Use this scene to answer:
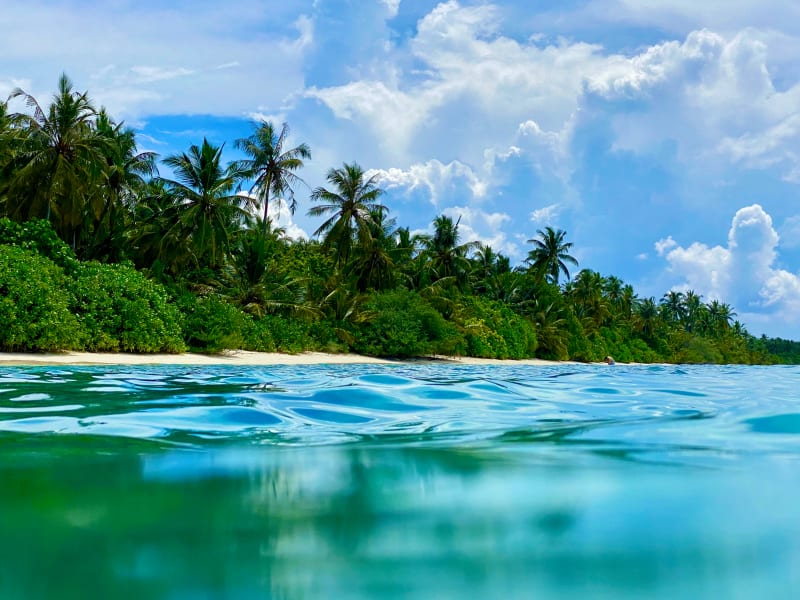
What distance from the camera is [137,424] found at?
3516 mm

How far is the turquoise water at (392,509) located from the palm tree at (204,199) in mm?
22290

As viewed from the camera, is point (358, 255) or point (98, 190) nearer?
point (98, 190)

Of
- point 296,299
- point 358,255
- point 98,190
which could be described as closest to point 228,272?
point 296,299

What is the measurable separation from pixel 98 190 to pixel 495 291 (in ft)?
87.3

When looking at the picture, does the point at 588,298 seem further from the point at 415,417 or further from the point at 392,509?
the point at 392,509

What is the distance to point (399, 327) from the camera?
93.3ft

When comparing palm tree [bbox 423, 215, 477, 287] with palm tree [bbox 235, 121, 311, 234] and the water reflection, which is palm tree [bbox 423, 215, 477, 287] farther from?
the water reflection

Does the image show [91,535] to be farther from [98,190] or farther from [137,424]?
[98,190]

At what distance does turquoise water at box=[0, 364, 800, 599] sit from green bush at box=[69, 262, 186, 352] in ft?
54.2

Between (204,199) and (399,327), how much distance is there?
982 centimetres

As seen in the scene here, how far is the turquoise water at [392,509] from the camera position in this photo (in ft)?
4.76

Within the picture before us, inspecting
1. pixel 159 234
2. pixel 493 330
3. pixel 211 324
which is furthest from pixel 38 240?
pixel 493 330

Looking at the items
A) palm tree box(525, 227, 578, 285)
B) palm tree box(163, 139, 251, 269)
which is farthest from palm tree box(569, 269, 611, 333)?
palm tree box(163, 139, 251, 269)

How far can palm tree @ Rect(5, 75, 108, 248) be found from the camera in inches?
883
